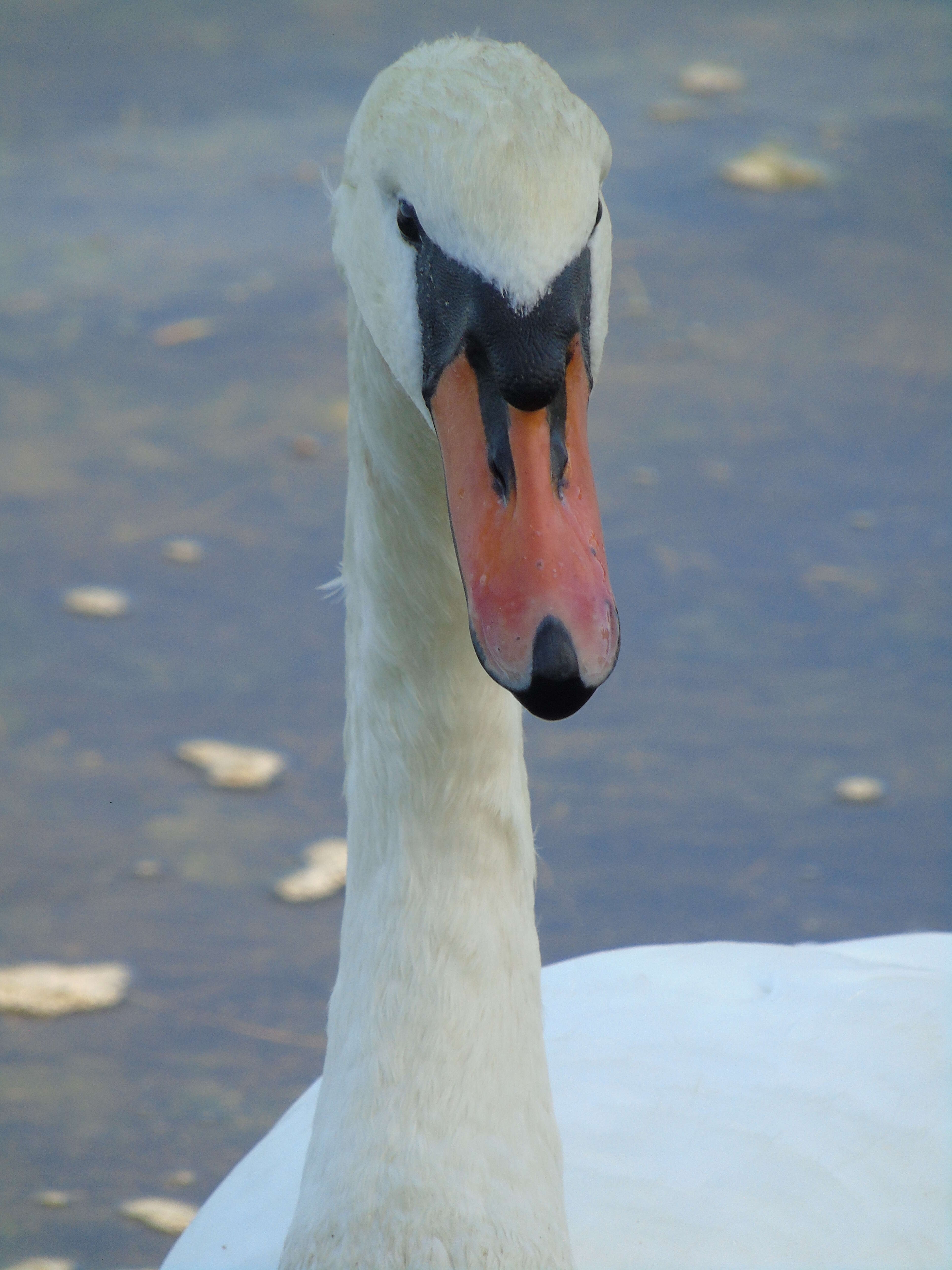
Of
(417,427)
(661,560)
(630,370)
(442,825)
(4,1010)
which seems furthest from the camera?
(630,370)

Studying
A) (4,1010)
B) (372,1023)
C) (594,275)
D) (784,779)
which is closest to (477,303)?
(594,275)

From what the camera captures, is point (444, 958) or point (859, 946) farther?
point (859, 946)

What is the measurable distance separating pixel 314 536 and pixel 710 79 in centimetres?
281

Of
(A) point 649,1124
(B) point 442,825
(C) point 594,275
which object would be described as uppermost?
→ (C) point 594,275

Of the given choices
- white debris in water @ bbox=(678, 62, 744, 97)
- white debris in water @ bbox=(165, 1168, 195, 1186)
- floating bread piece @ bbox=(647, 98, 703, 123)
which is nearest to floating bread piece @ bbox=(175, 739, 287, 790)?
white debris in water @ bbox=(165, 1168, 195, 1186)

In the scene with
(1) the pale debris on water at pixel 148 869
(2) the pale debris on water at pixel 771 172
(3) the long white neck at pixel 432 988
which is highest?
(3) the long white neck at pixel 432 988

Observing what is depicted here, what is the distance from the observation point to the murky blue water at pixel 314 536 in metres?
2.45

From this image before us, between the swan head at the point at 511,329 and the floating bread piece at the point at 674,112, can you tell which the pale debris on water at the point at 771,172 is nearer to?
the floating bread piece at the point at 674,112

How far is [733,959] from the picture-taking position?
6.04 ft

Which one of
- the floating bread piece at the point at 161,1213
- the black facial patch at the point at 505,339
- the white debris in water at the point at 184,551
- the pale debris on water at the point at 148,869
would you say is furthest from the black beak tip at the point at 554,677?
the white debris in water at the point at 184,551

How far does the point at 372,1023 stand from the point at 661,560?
86.9 inches

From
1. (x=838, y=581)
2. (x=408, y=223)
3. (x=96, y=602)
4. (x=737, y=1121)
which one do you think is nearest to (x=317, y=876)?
(x=96, y=602)

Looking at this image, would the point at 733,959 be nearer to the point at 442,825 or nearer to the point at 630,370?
the point at 442,825

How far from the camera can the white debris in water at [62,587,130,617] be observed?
128 inches
